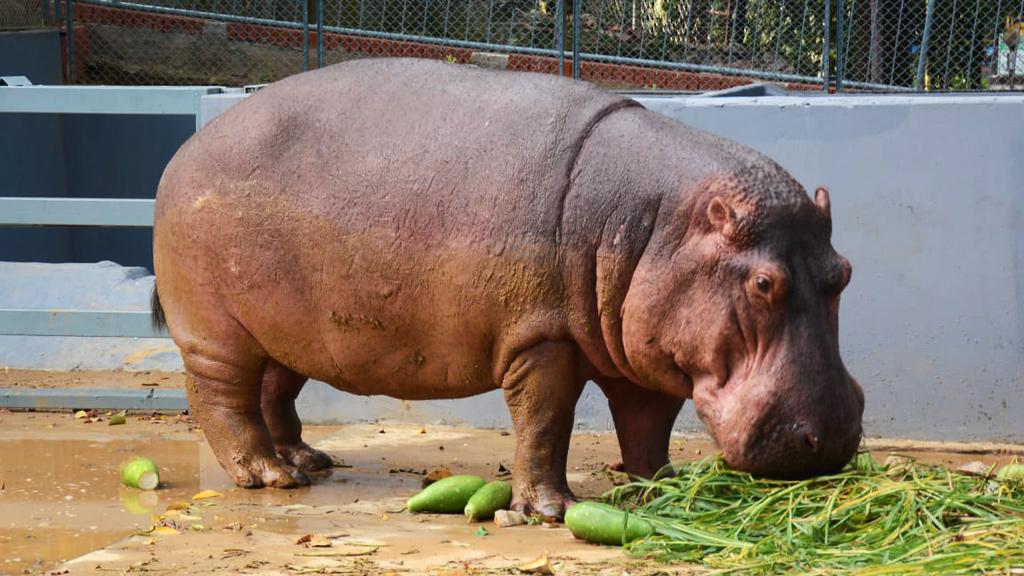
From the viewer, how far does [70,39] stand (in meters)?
14.5

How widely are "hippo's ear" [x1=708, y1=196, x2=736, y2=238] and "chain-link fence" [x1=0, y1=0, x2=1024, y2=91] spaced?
5.59m

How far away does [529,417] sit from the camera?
17.6ft

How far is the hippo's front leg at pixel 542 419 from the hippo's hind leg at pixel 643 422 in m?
0.44

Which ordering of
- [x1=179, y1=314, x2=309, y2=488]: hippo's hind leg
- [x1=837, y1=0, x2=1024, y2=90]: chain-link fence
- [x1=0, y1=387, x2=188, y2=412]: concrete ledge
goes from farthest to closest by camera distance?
[x1=837, y1=0, x2=1024, y2=90]: chain-link fence, [x1=0, y1=387, x2=188, y2=412]: concrete ledge, [x1=179, y1=314, x2=309, y2=488]: hippo's hind leg

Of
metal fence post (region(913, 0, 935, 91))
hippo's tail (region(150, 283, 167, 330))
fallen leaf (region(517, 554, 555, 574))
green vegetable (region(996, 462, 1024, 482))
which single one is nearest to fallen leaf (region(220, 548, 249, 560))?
fallen leaf (region(517, 554, 555, 574))

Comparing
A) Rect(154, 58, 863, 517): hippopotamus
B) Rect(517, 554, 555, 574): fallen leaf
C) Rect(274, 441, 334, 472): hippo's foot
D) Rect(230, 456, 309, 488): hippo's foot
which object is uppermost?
Rect(154, 58, 863, 517): hippopotamus

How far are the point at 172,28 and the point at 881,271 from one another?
9.57m

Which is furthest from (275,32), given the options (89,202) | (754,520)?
(754,520)

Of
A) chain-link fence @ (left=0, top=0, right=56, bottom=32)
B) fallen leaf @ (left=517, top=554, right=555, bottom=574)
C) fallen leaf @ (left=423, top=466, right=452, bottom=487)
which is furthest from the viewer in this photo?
chain-link fence @ (left=0, top=0, right=56, bottom=32)

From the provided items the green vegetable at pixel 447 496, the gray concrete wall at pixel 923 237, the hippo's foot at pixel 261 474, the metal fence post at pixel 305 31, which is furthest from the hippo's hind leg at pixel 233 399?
the metal fence post at pixel 305 31

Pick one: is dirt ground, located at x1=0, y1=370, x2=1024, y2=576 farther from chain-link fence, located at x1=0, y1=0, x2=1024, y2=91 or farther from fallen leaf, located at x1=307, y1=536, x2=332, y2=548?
chain-link fence, located at x1=0, y1=0, x2=1024, y2=91

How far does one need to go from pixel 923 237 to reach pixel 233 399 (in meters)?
3.21

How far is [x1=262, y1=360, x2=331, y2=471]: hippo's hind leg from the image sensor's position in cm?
646

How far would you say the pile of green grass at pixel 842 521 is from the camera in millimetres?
4199
